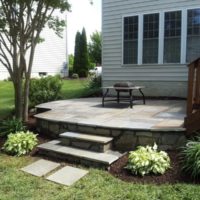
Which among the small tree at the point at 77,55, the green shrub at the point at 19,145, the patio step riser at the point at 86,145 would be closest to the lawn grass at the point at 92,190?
the patio step riser at the point at 86,145

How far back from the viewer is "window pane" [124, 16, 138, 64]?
8.96 metres

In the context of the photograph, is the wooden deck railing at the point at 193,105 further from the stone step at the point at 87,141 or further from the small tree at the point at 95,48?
the small tree at the point at 95,48

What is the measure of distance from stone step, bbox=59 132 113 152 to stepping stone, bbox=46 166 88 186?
551mm

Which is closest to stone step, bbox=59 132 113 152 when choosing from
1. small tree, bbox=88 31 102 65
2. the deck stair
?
the deck stair

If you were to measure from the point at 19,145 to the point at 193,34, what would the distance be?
18.6ft

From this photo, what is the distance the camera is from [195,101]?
14.7 ft

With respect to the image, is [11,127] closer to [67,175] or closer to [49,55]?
[67,175]

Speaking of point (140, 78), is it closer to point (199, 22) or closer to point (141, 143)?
point (199, 22)

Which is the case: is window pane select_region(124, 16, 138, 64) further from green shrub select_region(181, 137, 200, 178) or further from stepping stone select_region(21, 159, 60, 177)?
green shrub select_region(181, 137, 200, 178)

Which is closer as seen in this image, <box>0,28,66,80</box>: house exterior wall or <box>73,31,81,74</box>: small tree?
<box>0,28,66,80</box>: house exterior wall

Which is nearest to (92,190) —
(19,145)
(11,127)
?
(19,145)

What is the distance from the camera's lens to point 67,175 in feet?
12.8

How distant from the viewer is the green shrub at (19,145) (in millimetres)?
4848

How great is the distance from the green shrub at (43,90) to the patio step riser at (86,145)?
370cm
